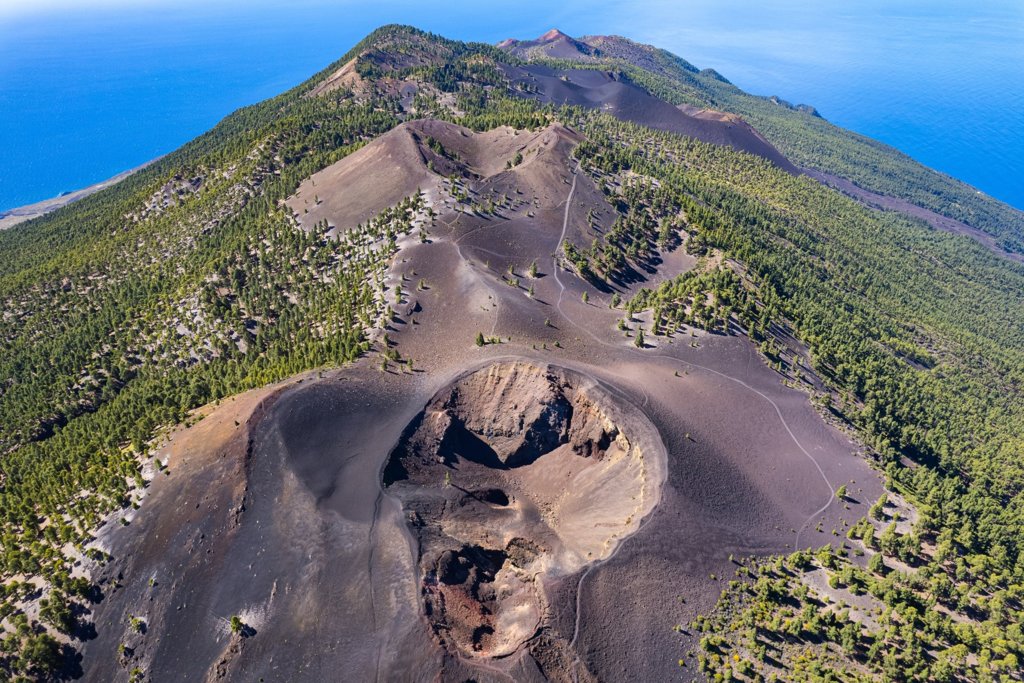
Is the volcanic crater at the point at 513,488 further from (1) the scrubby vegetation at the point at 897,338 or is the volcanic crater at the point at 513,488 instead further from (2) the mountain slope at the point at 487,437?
(1) the scrubby vegetation at the point at 897,338

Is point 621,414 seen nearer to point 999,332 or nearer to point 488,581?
point 488,581

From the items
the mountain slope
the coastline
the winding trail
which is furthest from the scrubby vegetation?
the coastline

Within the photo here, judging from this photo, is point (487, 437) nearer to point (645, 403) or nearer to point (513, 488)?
point (513, 488)

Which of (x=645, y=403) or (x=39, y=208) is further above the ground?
(x=645, y=403)

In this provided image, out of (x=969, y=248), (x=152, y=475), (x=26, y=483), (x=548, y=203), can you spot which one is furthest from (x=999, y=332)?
(x=26, y=483)

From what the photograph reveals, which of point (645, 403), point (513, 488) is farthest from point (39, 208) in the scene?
point (645, 403)

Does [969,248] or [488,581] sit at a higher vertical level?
[969,248]

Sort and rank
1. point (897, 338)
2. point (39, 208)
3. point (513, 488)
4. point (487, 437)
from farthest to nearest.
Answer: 1. point (39, 208)
2. point (897, 338)
3. point (487, 437)
4. point (513, 488)
